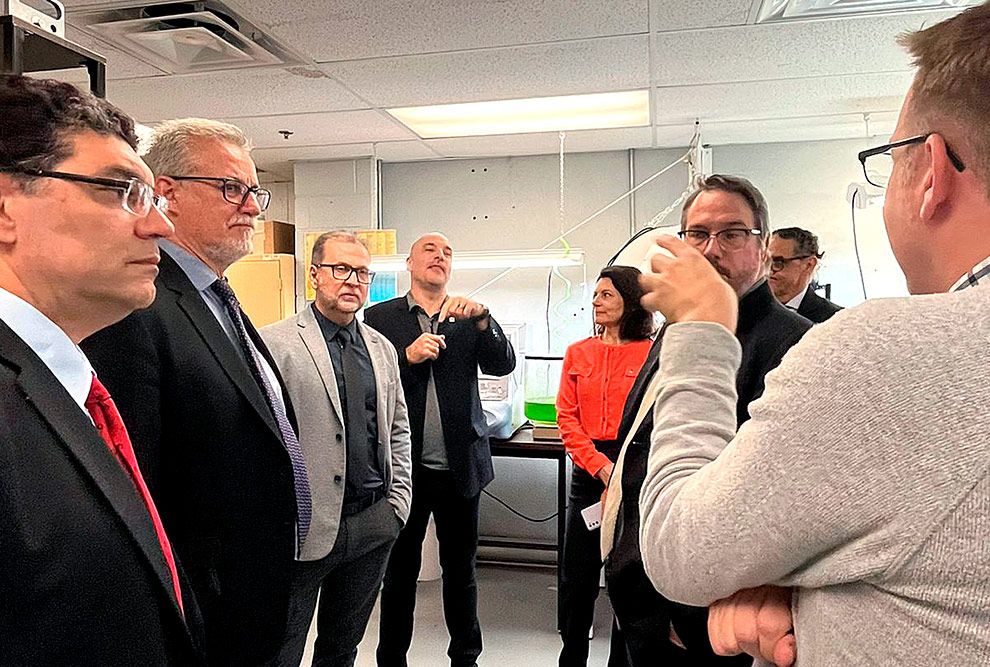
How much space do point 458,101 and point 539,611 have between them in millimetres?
2605

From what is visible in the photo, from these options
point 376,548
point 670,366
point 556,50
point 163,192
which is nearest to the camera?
point 670,366

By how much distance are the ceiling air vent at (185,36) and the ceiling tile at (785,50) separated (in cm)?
154

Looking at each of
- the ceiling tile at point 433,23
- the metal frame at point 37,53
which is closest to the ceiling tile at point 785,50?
the ceiling tile at point 433,23

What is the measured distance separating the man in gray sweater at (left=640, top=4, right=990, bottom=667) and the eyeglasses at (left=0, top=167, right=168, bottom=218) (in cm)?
88

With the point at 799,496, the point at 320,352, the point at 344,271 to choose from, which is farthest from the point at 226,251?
the point at 799,496

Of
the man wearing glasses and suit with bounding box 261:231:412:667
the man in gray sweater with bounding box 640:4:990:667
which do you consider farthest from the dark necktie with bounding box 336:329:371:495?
the man in gray sweater with bounding box 640:4:990:667

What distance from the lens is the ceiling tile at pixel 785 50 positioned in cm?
253

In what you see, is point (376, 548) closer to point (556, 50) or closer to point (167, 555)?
point (167, 555)

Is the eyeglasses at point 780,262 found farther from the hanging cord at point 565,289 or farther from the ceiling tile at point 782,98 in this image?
the hanging cord at point 565,289

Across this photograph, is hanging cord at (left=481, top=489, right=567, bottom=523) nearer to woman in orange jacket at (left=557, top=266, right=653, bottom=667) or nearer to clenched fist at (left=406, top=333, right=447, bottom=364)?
woman in orange jacket at (left=557, top=266, right=653, bottom=667)

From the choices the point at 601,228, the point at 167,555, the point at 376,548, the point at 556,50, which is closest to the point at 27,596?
the point at 167,555

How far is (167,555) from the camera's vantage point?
1.00 m

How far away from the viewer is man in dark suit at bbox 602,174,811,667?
121 centimetres

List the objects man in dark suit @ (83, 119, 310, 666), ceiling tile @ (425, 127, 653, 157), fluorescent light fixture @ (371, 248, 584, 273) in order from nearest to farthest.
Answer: man in dark suit @ (83, 119, 310, 666)
fluorescent light fixture @ (371, 248, 584, 273)
ceiling tile @ (425, 127, 653, 157)
